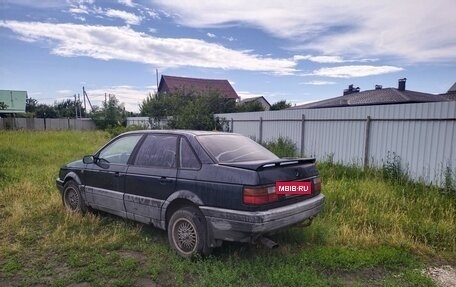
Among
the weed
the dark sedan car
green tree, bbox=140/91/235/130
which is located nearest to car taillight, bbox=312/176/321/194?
the dark sedan car

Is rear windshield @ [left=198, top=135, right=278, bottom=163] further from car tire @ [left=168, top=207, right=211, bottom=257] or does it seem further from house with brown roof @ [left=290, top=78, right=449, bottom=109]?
house with brown roof @ [left=290, top=78, right=449, bottom=109]

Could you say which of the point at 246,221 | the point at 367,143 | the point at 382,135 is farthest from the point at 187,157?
the point at 367,143

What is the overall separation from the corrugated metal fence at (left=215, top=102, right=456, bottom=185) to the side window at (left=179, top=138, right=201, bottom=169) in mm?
5010

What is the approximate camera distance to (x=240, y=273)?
3.61m

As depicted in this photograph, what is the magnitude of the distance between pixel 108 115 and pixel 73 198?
3290 centimetres

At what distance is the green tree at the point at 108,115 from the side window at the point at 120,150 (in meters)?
31.6

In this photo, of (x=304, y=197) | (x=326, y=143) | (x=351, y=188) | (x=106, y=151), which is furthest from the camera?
(x=326, y=143)

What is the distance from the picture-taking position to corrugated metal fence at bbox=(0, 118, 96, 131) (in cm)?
3086

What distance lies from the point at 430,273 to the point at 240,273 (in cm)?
208

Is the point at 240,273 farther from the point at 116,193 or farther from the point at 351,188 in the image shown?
the point at 351,188

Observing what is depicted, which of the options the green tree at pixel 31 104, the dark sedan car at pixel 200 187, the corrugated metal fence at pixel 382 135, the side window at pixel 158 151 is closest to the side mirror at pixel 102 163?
the dark sedan car at pixel 200 187

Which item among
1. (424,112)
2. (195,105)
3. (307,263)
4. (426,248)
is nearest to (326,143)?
(424,112)

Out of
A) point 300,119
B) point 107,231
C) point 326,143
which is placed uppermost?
point 300,119

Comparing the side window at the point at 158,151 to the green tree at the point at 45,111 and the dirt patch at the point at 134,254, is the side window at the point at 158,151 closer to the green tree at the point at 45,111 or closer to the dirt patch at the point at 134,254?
the dirt patch at the point at 134,254
